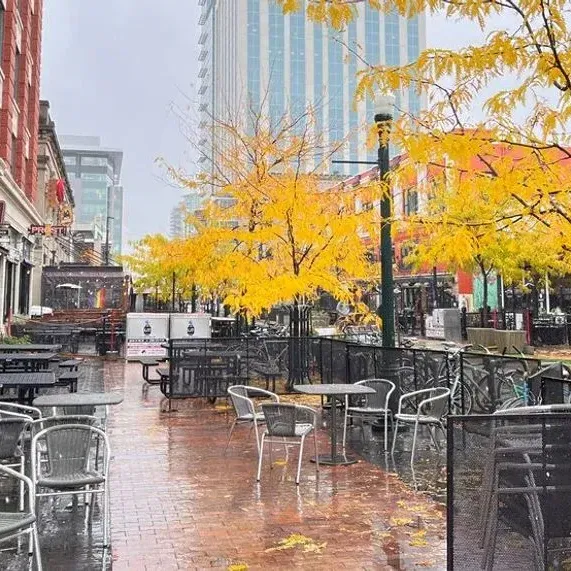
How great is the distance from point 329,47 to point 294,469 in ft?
357

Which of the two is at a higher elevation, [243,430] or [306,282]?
[306,282]

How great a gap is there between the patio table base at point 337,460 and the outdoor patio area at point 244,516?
134 mm

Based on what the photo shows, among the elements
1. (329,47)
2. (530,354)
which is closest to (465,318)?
(530,354)

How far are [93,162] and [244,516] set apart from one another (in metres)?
201

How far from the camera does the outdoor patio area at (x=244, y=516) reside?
5.11 meters

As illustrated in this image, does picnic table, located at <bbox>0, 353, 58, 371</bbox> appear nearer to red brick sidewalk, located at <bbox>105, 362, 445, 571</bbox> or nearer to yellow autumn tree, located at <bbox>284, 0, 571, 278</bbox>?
red brick sidewalk, located at <bbox>105, 362, 445, 571</bbox>

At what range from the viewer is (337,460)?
28.0ft

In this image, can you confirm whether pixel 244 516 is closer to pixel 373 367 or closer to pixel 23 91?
pixel 373 367

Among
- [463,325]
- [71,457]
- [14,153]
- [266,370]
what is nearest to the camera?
[71,457]

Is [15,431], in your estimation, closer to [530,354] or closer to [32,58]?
[530,354]

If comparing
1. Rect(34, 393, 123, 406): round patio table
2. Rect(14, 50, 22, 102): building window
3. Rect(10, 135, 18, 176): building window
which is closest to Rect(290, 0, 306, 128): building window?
Rect(14, 50, 22, 102): building window

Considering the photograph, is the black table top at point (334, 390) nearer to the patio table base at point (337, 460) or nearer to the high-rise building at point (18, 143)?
the patio table base at point (337, 460)

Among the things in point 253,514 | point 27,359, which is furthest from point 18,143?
point 253,514

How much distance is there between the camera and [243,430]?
1072cm
